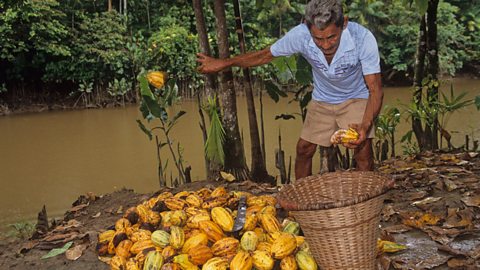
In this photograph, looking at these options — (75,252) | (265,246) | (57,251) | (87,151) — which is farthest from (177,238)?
(87,151)

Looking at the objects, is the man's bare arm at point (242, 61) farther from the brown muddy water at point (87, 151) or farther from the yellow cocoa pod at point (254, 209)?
the brown muddy water at point (87, 151)

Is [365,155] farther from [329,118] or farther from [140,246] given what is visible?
[140,246]

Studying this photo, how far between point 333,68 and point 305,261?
999mm

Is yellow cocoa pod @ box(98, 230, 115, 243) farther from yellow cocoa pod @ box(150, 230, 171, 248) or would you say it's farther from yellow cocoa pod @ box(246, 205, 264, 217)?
yellow cocoa pod @ box(246, 205, 264, 217)

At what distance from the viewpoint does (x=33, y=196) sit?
6047 mm

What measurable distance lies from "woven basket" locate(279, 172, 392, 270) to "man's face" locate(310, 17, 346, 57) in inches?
26.1

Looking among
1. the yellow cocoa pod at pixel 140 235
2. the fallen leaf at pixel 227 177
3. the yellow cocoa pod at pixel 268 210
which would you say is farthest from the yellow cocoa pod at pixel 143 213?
the fallen leaf at pixel 227 177

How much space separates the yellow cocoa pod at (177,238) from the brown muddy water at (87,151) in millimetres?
3176

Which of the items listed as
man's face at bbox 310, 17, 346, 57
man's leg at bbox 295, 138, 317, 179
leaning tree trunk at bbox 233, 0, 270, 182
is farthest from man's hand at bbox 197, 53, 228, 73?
leaning tree trunk at bbox 233, 0, 270, 182

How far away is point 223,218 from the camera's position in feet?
7.69

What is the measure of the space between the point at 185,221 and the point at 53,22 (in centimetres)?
1245

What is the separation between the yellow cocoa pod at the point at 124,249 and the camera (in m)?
2.32

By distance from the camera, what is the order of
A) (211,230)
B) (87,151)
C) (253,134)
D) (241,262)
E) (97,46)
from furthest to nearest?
(97,46) < (87,151) < (253,134) < (211,230) < (241,262)

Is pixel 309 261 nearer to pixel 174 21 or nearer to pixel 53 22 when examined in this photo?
pixel 53 22
